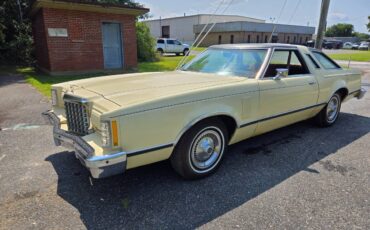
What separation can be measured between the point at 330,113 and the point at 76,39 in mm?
10342

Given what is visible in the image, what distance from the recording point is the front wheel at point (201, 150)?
3.04 metres

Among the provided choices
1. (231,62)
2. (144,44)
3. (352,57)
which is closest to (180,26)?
(352,57)

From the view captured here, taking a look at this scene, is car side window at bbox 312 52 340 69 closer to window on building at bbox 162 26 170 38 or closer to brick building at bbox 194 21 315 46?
brick building at bbox 194 21 315 46

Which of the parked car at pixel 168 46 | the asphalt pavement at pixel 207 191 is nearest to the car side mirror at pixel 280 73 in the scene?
the asphalt pavement at pixel 207 191

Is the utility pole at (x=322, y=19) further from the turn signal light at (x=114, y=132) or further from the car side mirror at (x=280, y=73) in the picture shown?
the turn signal light at (x=114, y=132)

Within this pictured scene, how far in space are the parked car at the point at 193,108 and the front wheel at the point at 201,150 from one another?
1 cm

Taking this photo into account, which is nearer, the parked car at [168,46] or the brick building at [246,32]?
the parked car at [168,46]

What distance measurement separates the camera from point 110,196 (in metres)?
2.98

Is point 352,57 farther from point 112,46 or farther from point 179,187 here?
point 179,187

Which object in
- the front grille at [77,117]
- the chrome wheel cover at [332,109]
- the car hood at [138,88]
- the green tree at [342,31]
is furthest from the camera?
the green tree at [342,31]

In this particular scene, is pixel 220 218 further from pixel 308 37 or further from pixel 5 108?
pixel 308 37

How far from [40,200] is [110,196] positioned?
2.38 feet

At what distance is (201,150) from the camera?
3273mm

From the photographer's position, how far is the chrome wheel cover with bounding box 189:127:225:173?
126 inches
